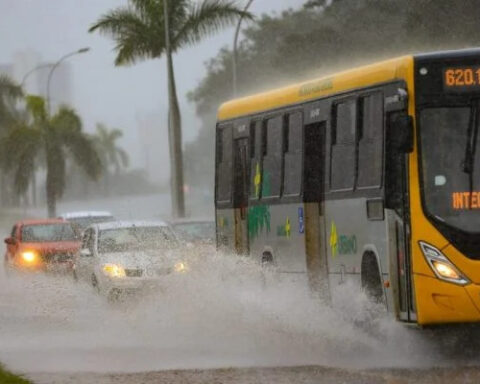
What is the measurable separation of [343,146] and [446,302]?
3070 millimetres

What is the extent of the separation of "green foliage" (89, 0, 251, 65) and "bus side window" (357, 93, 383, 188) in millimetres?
30872

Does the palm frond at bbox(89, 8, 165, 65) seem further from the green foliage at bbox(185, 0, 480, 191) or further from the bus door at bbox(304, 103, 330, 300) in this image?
the bus door at bbox(304, 103, 330, 300)

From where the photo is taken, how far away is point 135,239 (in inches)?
967

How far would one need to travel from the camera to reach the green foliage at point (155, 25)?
46625 mm

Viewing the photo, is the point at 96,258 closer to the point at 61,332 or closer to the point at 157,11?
the point at 61,332

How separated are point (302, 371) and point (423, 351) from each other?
2071 millimetres

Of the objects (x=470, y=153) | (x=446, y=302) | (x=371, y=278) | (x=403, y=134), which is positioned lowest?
(x=446, y=302)

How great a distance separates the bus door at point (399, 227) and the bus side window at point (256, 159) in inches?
212

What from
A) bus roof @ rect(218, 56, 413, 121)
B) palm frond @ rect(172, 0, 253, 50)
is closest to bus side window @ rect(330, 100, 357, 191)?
bus roof @ rect(218, 56, 413, 121)

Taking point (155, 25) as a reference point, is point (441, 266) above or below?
below

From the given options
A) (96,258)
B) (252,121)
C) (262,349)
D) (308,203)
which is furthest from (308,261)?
(96,258)

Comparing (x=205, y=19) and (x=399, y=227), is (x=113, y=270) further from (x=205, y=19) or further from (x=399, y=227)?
(x=205, y=19)

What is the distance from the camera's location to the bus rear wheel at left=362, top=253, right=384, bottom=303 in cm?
1545

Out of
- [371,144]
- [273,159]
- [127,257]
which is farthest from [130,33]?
[371,144]
